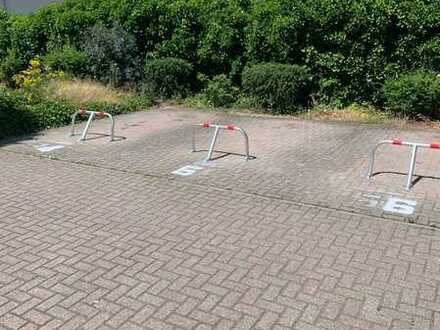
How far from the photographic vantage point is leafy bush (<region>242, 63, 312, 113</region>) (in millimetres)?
12648

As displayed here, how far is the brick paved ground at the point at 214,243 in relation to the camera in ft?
13.4

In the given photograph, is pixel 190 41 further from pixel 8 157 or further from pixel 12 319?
pixel 12 319

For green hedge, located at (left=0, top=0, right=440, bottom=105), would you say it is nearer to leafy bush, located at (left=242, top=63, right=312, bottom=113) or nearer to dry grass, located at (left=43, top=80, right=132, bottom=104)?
leafy bush, located at (left=242, top=63, right=312, bottom=113)

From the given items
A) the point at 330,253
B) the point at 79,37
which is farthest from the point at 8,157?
the point at 79,37

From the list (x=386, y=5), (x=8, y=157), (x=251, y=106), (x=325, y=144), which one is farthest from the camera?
(x=251, y=106)

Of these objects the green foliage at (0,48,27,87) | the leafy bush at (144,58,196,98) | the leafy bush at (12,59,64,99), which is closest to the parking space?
the leafy bush at (144,58,196,98)

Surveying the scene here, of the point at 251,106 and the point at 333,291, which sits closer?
the point at 333,291

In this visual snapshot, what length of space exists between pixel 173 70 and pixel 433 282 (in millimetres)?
10817

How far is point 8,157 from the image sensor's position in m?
8.91

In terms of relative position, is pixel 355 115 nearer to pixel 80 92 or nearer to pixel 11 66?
pixel 80 92

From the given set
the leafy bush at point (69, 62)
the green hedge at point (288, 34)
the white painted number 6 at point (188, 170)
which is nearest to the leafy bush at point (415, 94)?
the green hedge at point (288, 34)

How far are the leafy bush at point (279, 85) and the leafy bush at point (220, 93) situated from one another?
623mm

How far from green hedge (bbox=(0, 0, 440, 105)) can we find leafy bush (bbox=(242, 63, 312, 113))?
517 millimetres

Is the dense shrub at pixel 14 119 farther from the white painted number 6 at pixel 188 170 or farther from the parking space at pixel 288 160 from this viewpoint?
the white painted number 6 at pixel 188 170
